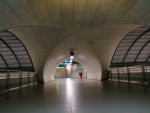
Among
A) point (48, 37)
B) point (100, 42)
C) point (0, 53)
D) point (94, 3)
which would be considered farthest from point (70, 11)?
point (0, 53)

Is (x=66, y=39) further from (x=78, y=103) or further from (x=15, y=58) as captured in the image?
(x=15, y=58)

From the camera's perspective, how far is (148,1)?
15.2 ft

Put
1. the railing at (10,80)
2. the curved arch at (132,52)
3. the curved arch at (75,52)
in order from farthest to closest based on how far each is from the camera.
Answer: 1. the curved arch at (132,52)
2. the curved arch at (75,52)
3. the railing at (10,80)

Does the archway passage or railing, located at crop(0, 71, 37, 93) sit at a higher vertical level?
the archway passage

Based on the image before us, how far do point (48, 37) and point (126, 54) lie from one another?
19.5 metres

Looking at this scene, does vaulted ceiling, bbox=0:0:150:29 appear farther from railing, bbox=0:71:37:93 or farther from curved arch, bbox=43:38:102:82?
curved arch, bbox=43:38:102:82

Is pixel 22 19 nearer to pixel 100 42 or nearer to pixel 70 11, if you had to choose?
pixel 70 11

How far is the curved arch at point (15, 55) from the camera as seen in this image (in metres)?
15.8

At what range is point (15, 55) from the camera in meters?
19.2

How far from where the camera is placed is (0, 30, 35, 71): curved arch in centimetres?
1576

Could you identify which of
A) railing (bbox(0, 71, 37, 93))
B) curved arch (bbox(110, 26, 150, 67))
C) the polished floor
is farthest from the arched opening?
railing (bbox(0, 71, 37, 93))

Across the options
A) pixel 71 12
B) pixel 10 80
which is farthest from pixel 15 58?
pixel 71 12

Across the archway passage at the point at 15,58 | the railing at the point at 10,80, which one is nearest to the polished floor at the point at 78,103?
the railing at the point at 10,80

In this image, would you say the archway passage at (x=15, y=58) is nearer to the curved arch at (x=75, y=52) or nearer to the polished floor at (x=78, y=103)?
the curved arch at (x=75, y=52)
